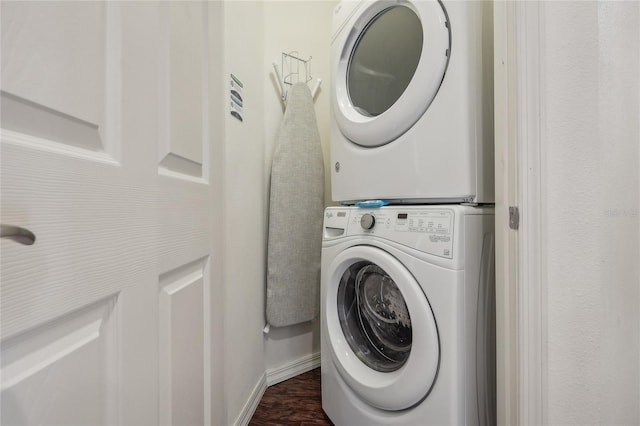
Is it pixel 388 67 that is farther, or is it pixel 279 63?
pixel 279 63

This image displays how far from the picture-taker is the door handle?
10.1 inches

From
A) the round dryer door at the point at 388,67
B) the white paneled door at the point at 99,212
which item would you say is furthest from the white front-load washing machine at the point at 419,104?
the white paneled door at the point at 99,212

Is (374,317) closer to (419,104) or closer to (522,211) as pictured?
(522,211)

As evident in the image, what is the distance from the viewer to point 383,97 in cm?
95

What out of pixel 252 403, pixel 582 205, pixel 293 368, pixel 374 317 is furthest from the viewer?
pixel 293 368

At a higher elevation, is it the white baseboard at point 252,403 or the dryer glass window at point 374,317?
the dryer glass window at point 374,317

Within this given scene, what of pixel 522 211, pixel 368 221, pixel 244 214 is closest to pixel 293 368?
pixel 244 214

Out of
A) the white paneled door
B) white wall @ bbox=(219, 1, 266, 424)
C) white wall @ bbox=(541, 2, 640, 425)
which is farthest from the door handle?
white wall @ bbox=(541, 2, 640, 425)

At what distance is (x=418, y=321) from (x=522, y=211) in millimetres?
360

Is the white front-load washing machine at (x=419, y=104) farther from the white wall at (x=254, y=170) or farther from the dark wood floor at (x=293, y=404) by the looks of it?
the dark wood floor at (x=293, y=404)

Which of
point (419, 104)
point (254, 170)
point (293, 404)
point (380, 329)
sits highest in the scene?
point (419, 104)

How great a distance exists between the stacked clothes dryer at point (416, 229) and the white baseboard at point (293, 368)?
1.27 ft

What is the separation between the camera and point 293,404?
46.1 inches

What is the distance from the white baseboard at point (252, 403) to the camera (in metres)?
1.00
